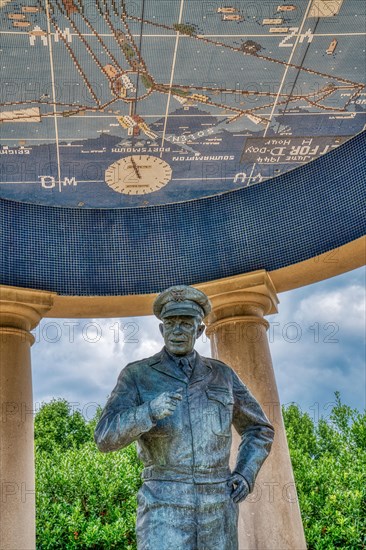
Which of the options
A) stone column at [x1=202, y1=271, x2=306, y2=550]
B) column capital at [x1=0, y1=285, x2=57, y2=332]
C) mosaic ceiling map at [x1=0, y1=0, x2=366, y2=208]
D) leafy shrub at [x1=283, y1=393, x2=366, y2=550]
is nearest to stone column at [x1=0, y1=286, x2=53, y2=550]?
column capital at [x1=0, y1=285, x2=57, y2=332]

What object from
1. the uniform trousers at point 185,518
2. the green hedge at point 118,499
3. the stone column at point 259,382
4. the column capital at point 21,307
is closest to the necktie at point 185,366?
the uniform trousers at point 185,518

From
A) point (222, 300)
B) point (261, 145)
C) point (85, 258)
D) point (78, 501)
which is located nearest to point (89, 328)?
point (85, 258)

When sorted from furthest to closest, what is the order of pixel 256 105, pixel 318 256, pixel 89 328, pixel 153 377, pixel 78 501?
1. pixel 78 501
2. pixel 89 328
3. pixel 318 256
4. pixel 256 105
5. pixel 153 377

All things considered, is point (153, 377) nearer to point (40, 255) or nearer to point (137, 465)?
point (40, 255)

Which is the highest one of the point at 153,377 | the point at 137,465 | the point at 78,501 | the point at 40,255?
the point at 40,255

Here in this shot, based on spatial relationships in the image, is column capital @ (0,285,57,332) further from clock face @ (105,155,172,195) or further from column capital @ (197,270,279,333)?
column capital @ (197,270,279,333)

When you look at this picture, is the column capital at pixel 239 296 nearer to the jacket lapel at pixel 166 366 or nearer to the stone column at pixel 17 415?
the stone column at pixel 17 415

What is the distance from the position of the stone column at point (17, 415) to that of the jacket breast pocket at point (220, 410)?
1197 centimetres

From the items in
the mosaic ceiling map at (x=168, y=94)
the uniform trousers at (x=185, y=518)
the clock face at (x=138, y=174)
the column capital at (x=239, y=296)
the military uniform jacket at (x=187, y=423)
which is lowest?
the uniform trousers at (x=185, y=518)

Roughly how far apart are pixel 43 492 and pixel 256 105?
22492 millimetres

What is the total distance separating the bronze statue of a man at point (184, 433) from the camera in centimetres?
796

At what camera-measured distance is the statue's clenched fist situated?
783 cm

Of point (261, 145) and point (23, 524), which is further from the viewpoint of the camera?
point (261, 145)

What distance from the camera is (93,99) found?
63.0 ft
